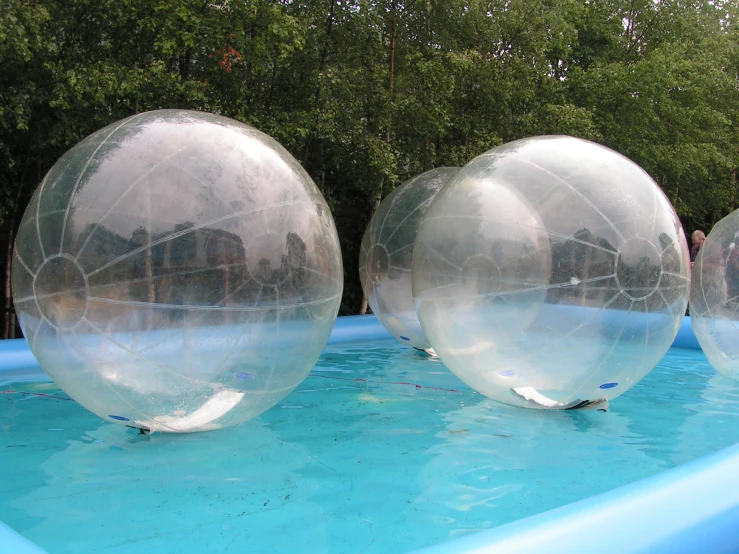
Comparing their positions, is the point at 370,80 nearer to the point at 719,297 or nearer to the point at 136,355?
the point at 719,297

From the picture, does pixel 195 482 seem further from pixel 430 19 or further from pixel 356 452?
pixel 430 19

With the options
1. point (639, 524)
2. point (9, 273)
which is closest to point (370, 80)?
point (9, 273)

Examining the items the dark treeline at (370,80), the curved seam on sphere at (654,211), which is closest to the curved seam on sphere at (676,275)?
the curved seam on sphere at (654,211)

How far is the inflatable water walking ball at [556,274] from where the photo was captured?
13.3ft

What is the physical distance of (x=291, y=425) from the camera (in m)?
4.75

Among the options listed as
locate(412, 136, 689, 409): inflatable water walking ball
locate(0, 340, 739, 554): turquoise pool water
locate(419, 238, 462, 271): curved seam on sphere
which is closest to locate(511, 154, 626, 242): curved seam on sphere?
locate(412, 136, 689, 409): inflatable water walking ball

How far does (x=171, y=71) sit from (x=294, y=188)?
6.05 m

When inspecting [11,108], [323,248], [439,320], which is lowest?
[439,320]

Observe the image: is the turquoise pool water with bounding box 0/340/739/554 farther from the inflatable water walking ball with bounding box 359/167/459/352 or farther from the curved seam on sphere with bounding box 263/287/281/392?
the inflatable water walking ball with bounding box 359/167/459/352

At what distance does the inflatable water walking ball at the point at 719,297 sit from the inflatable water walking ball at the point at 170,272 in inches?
150

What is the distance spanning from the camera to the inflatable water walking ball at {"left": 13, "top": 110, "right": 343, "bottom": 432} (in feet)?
11.0

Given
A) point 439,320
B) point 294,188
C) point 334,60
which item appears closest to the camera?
point 294,188

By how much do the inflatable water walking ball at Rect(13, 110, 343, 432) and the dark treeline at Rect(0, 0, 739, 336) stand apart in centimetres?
432

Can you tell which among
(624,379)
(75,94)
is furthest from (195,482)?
(75,94)
